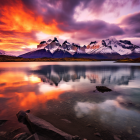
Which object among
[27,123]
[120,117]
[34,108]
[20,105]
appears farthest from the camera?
[20,105]

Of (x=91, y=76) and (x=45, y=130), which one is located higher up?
(x=45, y=130)

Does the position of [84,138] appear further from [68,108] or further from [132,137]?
[68,108]

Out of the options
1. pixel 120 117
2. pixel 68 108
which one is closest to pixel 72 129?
pixel 68 108

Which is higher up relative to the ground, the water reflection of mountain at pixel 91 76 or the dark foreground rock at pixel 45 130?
the dark foreground rock at pixel 45 130

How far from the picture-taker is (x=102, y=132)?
8.32 m

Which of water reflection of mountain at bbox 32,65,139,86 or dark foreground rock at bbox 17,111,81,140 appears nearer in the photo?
dark foreground rock at bbox 17,111,81,140

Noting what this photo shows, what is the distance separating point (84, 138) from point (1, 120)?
7170 millimetres

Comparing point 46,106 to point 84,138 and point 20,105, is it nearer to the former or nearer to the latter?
point 20,105

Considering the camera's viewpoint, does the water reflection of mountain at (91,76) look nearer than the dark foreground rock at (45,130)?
No

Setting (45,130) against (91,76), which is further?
(91,76)

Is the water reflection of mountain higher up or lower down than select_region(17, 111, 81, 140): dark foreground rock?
lower down

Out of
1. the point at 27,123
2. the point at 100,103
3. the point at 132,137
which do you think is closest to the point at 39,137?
the point at 27,123

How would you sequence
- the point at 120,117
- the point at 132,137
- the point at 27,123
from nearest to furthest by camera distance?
the point at 132,137, the point at 27,123, the point at 120,117

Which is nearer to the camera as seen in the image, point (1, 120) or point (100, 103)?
point (1, 120)
